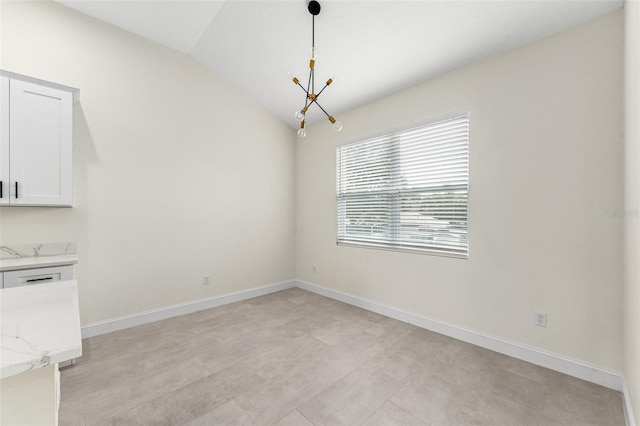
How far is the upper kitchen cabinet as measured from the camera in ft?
7.25

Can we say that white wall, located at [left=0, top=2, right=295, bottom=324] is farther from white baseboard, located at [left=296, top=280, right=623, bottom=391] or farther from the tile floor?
white baseboard, located at [left=296, top=280, right=623, bottom=391]

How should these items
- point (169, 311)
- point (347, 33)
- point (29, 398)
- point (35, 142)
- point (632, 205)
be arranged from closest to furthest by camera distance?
point (29, 398) → point (632, 205) → point (35, 142) → point (347, 33) → point (169, 311)

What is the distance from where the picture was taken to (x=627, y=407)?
1.73 meters

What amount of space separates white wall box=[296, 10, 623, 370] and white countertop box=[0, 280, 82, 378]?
291 cm

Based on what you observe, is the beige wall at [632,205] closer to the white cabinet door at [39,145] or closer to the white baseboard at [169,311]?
the white baseboard at [169,311]

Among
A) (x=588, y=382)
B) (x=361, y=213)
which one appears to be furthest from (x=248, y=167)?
(x=588, y=382)

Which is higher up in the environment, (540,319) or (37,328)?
(37,328)

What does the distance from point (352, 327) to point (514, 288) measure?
1624mm

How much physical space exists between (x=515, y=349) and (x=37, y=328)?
124 inches

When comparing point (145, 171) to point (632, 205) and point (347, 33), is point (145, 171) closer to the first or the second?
point (347, 33)

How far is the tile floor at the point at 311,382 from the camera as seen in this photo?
1.73 m

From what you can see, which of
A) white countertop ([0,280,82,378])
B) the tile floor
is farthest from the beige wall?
white countertop ([0,280,82,378])

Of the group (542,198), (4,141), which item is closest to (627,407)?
(542,198)

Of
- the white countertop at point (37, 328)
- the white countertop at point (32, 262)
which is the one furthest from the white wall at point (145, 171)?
the white countertop at point (37, 328)
